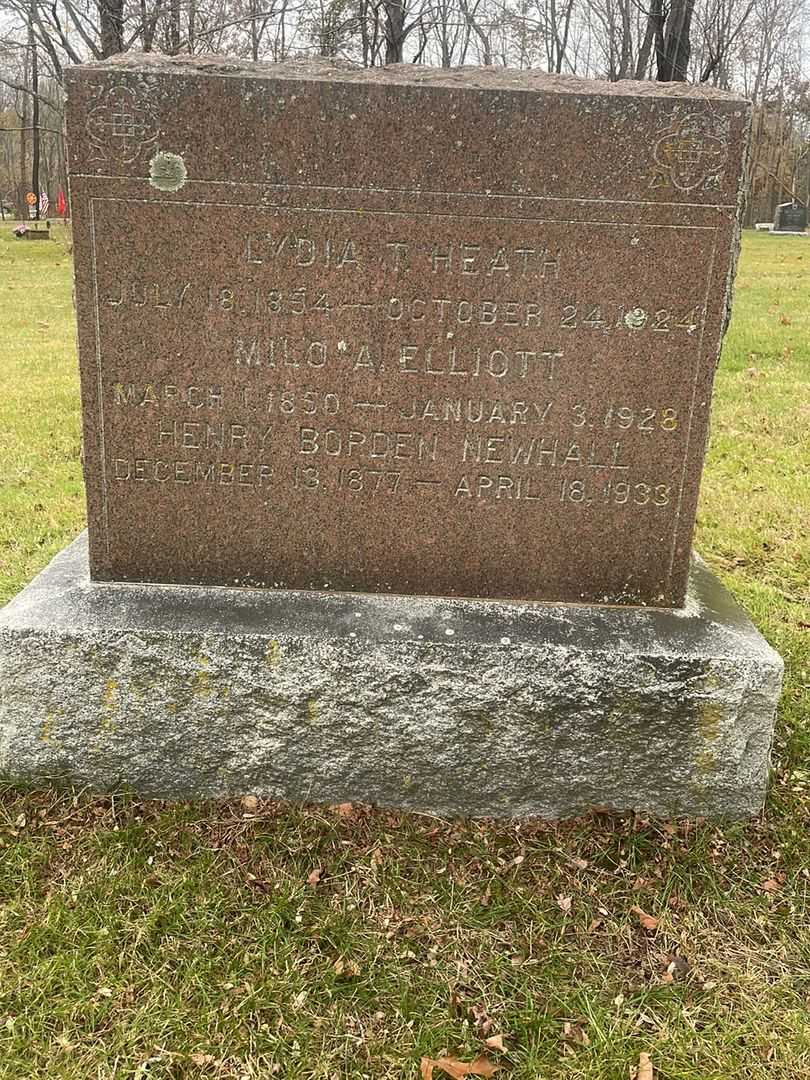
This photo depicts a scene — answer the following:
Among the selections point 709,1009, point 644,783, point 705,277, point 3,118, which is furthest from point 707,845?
point 3,118

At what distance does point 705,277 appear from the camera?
2.97m

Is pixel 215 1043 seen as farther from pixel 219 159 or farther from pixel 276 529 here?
pixel 219 159

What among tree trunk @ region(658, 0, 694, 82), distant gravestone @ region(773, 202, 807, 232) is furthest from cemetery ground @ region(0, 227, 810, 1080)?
distant gravestone @ region(773, 202, 807, 232)

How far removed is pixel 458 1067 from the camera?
2230 mm

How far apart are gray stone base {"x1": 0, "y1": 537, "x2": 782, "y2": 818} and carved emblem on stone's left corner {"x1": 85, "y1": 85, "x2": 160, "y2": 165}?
147 centimetres

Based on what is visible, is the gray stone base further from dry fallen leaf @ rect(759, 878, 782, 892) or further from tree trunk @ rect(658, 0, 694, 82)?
tree trunk @ rect(658, 0, 694, 82)

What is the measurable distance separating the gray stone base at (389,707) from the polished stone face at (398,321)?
0.27 metres

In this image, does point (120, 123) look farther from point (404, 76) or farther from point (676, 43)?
point (676, 43)

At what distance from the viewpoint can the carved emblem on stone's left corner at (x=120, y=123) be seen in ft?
9.36

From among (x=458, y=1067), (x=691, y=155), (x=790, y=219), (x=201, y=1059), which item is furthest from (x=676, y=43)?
(x=790, y=219)

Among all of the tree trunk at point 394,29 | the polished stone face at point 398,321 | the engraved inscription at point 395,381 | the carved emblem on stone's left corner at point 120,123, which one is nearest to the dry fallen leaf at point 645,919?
the polished stone face at point 398,321

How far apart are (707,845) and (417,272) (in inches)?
82.0

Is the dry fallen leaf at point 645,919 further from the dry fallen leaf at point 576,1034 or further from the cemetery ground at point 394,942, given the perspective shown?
the dry fallen leaf at point 576,1034

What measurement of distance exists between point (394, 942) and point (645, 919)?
0.74 m
